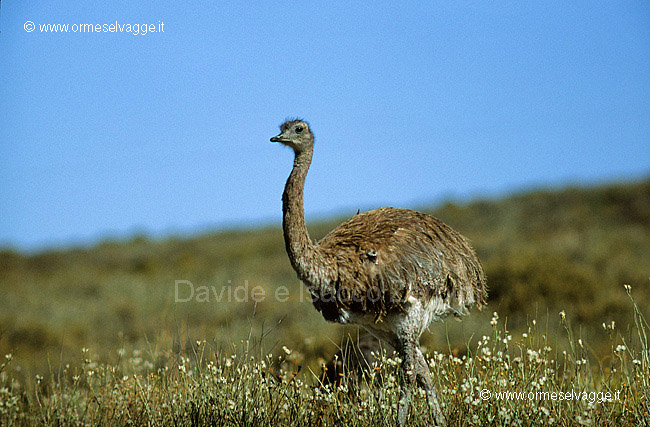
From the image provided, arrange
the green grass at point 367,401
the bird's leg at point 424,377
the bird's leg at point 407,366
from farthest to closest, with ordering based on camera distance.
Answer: the bird's leg at point 407,366 < the bird's leg at point 424,377 < the green grass at point 367,401

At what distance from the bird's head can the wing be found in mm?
864

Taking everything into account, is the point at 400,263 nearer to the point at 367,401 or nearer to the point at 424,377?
the point at 424,377

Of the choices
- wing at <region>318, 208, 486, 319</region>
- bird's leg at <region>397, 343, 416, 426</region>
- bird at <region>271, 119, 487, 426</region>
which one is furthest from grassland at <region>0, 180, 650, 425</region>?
wing at <region>318, 208, 486, 319</region>

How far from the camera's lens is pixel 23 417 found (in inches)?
241

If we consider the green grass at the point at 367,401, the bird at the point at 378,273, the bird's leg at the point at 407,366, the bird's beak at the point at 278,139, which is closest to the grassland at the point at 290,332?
the green grass at the point at 367,401

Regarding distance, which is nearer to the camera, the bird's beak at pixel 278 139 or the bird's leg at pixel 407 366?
the bird's leg at pixel 407 366

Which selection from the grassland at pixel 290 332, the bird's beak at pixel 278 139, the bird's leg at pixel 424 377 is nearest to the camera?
the grassland at pixel 290 332

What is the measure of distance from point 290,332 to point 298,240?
887 cm

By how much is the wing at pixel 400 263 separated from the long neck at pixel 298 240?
200 mm

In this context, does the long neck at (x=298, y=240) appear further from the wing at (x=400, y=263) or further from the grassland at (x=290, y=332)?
the grassland at (x=290, y=332)

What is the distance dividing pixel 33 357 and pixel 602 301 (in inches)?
488

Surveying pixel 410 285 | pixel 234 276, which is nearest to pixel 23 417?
pixel 410 285

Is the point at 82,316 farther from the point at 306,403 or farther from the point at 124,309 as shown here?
the point at 306,403

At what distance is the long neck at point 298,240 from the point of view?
5.49 metres
